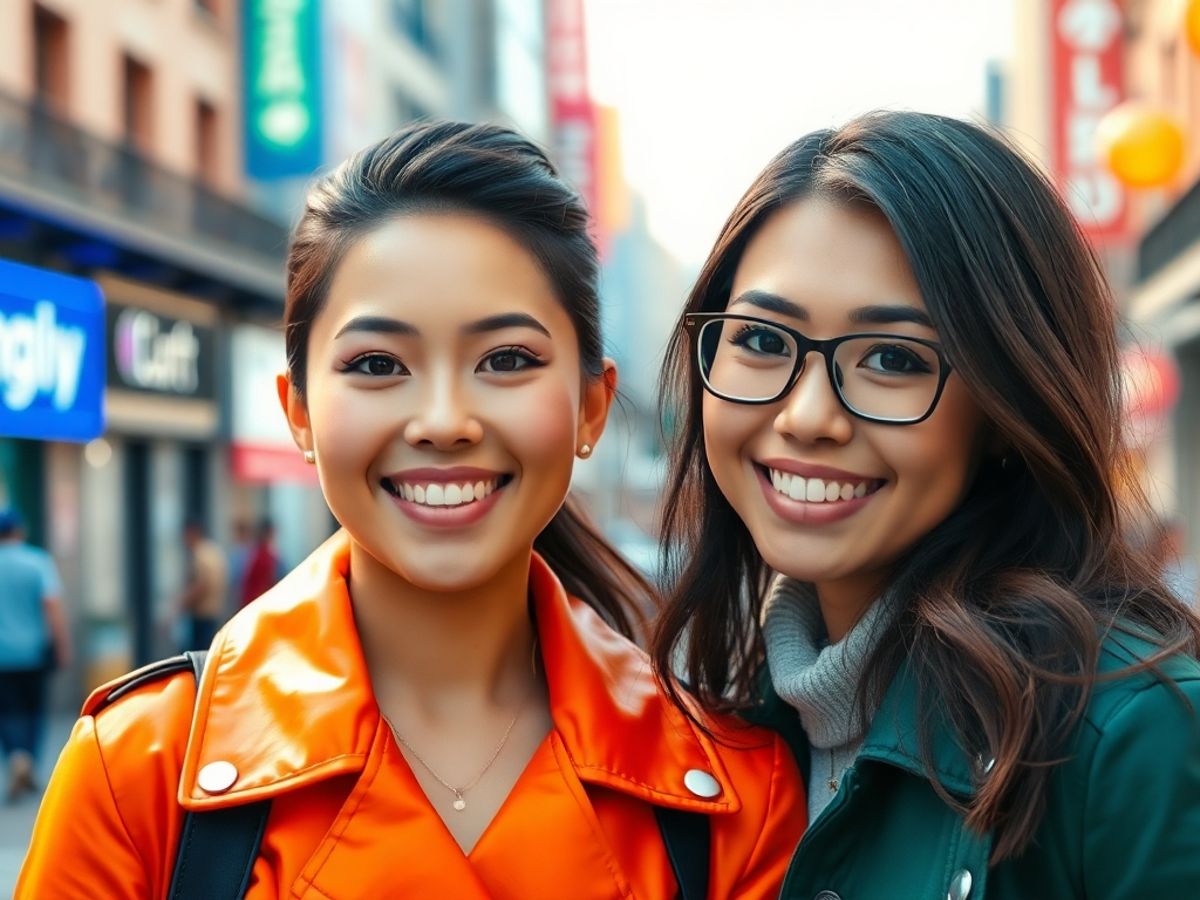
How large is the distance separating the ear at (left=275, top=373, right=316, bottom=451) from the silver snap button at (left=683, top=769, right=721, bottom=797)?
0.86m

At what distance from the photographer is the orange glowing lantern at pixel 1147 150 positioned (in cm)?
1098

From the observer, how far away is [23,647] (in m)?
9.34

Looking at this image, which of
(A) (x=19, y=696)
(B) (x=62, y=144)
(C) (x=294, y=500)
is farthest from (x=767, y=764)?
(C) (x=294, y=500)

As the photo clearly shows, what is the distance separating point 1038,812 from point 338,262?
141cm

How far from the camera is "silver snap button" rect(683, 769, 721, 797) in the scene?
255cm

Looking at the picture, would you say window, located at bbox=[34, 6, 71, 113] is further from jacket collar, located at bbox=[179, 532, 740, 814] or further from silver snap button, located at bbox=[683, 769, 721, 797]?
silver snap button, located at bbox=[683, 769, 721, 797]

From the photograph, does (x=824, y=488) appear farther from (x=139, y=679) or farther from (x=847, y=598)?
(x=139, y=679)

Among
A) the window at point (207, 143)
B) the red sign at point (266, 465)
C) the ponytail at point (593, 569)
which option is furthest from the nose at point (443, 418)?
the window at point (207, 143)

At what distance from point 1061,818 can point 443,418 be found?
3.61 feet

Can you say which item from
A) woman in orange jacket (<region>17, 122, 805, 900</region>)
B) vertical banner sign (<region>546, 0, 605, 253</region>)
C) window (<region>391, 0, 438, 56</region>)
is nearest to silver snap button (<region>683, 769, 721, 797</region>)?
woman in orange jacket (<region>17, 122, 805, 900</region>)

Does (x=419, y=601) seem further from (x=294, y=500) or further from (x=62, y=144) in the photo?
(x=294, y=500)

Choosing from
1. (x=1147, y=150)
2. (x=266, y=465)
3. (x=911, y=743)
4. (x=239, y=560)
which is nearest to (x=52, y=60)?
(x=239, y=560)

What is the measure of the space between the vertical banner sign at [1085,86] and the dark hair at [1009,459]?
59.4 feet

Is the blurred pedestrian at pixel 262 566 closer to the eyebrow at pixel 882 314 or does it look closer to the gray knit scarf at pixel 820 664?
the gray knit scarf at pixel 820 664
